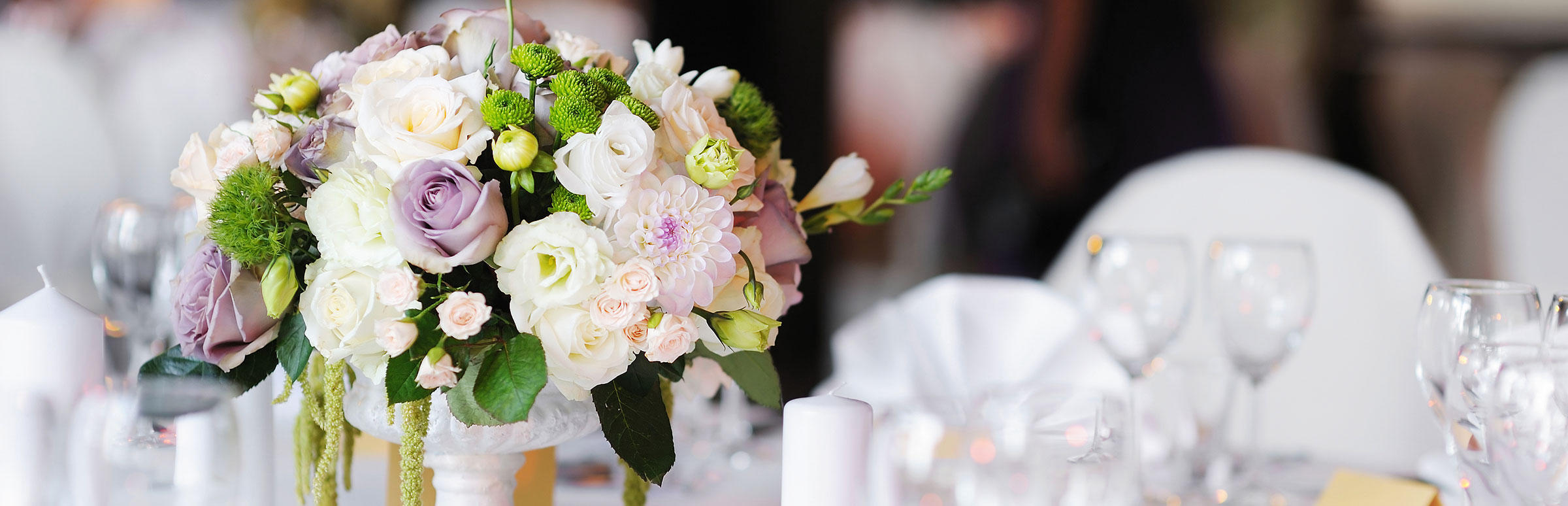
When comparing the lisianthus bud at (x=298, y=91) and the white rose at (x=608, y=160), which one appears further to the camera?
the lisianthus bud at (x=298, y=91)

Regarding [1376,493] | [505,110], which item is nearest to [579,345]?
[505,110]

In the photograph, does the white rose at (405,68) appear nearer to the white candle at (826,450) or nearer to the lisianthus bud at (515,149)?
the lisianthus bud at (515,149)

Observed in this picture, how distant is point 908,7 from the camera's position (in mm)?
2891

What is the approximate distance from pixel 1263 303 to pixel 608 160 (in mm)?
763

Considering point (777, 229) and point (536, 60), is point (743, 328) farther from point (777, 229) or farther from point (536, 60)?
point (536, 60)

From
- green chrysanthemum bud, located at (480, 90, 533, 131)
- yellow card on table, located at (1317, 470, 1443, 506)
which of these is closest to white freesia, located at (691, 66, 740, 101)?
green chrysanthemum bud, located at (480, 90, 533, 131)

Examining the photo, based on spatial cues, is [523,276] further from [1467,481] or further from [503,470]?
[1467,481]

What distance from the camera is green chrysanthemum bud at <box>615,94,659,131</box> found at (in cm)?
63

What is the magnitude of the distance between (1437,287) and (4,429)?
2.79 feet

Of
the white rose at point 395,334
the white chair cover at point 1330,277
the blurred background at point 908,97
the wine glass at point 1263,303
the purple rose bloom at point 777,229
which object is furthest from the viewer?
the blurred background at point 908,97

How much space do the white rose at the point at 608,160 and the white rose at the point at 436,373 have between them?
0.35 ft

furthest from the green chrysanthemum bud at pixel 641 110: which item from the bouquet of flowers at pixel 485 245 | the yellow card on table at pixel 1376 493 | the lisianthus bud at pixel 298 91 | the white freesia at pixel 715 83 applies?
the yellow card on table at pixel 1376 493

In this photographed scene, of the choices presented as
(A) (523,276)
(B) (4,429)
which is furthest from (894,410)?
(B) (4,429)

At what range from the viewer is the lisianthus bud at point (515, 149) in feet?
1.97
